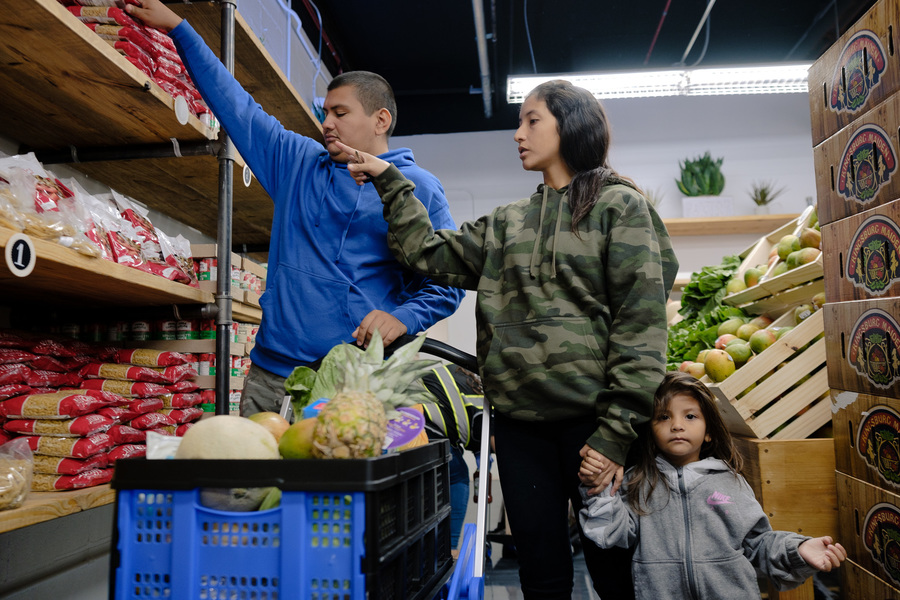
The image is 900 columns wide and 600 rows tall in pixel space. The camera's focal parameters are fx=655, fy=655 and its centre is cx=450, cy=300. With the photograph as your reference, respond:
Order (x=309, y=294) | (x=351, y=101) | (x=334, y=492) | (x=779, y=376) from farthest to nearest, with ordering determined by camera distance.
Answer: (x=779, y=376), (x=351, y=101), (x=309, y=294), (x=334, y=492)

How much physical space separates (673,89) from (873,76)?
3732 mm

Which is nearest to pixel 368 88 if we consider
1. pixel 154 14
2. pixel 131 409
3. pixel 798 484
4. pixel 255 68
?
pixel 154 14

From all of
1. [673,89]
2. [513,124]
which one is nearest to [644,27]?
[673,89]

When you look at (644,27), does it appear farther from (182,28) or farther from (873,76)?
(182,28)

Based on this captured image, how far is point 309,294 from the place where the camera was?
5.81 feet

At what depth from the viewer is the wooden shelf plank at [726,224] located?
6.22m

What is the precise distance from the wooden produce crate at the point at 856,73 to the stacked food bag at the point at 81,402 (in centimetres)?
239

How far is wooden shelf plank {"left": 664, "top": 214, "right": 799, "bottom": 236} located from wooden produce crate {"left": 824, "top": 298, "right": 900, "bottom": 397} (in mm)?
3994

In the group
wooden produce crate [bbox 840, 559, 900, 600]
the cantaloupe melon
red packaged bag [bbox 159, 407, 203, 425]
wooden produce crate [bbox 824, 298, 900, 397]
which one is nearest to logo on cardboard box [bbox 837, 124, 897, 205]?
wooden produce crate [bbox 824, 298, 900, 397]

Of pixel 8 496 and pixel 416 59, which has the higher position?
pixel 416 59

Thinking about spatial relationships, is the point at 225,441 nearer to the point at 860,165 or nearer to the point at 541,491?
the point at 541,491

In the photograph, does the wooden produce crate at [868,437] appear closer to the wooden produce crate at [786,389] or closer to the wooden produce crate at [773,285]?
the wooden produce crate at [786,389]

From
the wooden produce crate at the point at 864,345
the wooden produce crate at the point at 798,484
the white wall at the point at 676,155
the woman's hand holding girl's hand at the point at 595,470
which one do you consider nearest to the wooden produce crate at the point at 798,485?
the wooden produce crate at the point at 798,484

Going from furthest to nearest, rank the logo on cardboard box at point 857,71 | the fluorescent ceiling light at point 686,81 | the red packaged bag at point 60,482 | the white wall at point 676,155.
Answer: the white wall at point 676,155
the fluorescent ceiling light at point 686,81
the logo on cardboard box at point 857,71
the red packaged bag at point 60,482
